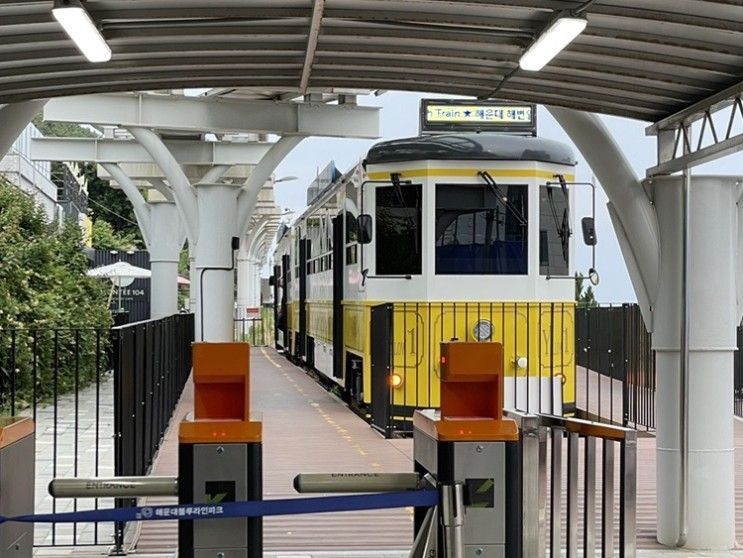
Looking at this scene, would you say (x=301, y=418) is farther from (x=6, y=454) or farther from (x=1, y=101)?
(x=6, y=454)

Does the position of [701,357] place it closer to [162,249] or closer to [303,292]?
[303,292]

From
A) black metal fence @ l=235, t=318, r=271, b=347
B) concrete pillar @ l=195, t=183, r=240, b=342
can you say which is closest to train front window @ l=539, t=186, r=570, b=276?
concrete pillar @ l=195, t=183, r=240, b=342

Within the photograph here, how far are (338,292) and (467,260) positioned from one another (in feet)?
13.2

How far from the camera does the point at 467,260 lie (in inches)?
587

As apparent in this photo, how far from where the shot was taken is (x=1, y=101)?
8969 mm

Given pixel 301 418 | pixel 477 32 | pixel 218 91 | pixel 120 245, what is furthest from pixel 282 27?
pixel 120 245

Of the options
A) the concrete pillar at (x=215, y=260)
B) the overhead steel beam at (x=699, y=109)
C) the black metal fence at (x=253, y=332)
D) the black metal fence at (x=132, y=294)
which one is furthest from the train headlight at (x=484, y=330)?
the black metal fence at (x=253, y=332)

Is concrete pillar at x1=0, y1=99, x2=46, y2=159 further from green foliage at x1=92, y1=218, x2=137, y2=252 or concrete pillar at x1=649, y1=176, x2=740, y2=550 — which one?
green foliage at x1=92, y1=218, x2=137, y2=252

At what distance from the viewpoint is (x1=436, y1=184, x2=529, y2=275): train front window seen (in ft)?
48.7

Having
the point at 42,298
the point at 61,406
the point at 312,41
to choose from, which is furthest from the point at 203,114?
the point at 312,41

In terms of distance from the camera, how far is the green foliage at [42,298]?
17.2m

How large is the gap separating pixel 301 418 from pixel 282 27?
1018 centimetres

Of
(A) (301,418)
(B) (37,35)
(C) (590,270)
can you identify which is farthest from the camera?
(A) (301,418)

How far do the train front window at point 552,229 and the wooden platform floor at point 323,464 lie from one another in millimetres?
2370
